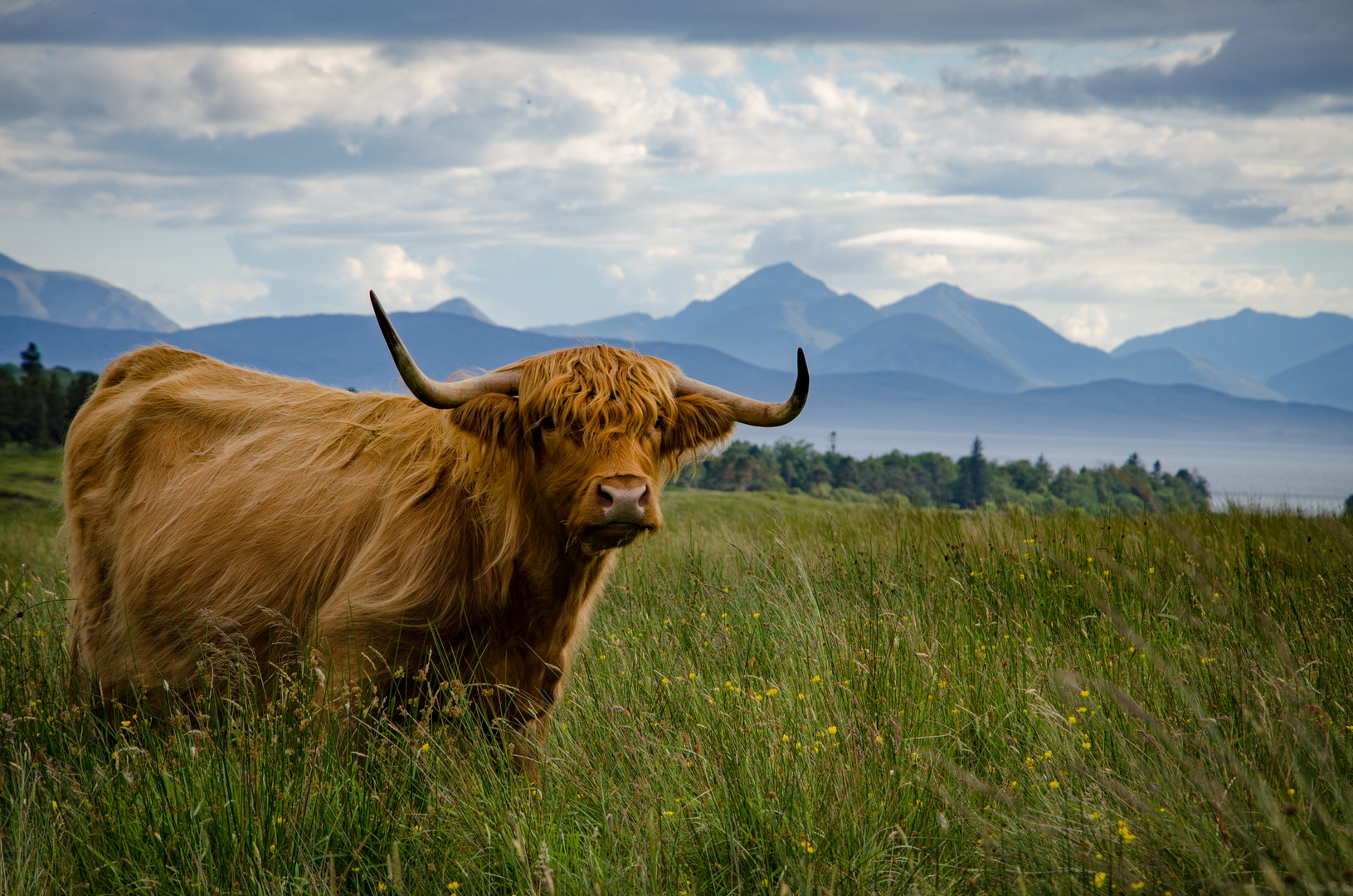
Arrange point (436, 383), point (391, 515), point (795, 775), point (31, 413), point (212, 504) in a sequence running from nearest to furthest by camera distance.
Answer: point (795, 775) < point (436, 383) < point (391, 515) < point (212, 504) < point (31, 413)

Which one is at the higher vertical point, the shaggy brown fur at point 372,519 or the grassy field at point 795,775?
the shaggy brown fur at point 372,519

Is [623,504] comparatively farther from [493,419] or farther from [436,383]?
[436,383]

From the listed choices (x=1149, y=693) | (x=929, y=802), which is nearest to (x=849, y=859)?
(x=929, y=802)

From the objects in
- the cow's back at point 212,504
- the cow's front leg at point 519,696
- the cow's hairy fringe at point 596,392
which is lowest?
the cow's front leg at point 519,696

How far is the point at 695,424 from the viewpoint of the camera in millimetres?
3961

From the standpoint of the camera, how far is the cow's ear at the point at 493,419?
358cm

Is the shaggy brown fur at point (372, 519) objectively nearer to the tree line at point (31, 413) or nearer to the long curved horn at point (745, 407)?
the long curved horn at point (745, 407)

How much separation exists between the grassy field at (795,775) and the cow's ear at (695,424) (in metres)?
0.99

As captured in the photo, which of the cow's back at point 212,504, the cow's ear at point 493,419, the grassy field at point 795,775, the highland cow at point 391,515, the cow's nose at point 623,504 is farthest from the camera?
the cow's back at point 212,504

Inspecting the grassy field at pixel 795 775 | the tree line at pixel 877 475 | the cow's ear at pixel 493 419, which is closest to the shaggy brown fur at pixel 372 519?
the cow's ear at pixel 493 419

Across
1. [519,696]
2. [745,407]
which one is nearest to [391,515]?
[519,696]

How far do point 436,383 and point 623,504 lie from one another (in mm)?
1022

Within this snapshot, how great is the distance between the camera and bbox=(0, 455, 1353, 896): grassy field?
2217mm

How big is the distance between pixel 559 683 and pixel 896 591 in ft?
7.02
